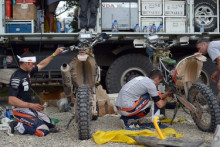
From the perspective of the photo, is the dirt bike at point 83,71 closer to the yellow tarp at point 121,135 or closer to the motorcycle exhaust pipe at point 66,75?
the motorcycle exhaust pipe at point 66,75

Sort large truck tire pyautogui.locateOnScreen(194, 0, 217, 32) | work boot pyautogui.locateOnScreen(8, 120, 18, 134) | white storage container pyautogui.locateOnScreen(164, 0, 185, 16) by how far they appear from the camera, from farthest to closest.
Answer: large truck tire pyautogui.locateOnScreen(194, 0, 217, 32) → white storage container pyautogui.locateOnScreen(164, 0, 185, 16) → work boot pyautogui.locateOnScreen(8, 120, 18, 134)

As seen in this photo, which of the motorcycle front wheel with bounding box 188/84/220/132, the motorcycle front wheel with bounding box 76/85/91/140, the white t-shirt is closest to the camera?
the motorcycle front wheel with bounding box 76/85/91/140

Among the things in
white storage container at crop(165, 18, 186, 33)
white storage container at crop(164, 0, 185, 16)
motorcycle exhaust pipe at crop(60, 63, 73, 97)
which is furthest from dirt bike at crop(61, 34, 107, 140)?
white storage container at crop(164, 0, 185, 16)

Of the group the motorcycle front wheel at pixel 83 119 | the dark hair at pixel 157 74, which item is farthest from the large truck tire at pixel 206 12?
the motorcycle front wheel at pixel 83 119

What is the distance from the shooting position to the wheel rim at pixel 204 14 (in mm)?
8570

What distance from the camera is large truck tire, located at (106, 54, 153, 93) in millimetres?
8180

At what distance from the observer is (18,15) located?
7922mm

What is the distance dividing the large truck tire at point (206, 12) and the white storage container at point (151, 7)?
810 mm

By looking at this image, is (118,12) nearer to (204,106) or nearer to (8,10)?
(8,10)

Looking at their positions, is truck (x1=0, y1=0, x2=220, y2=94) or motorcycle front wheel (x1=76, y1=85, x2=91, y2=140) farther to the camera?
truck (x1=0, y1=0, x2=220, y2=94)

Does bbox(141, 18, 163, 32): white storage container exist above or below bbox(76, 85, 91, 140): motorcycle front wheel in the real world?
above

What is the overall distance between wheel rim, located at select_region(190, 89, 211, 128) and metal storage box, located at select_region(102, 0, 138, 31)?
3.15m

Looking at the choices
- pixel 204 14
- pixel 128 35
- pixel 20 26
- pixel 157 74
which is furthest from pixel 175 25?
pixel 20 26

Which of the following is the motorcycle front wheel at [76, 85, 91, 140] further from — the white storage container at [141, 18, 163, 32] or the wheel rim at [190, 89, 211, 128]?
the white storage container at [141, 18, 163, 32]
